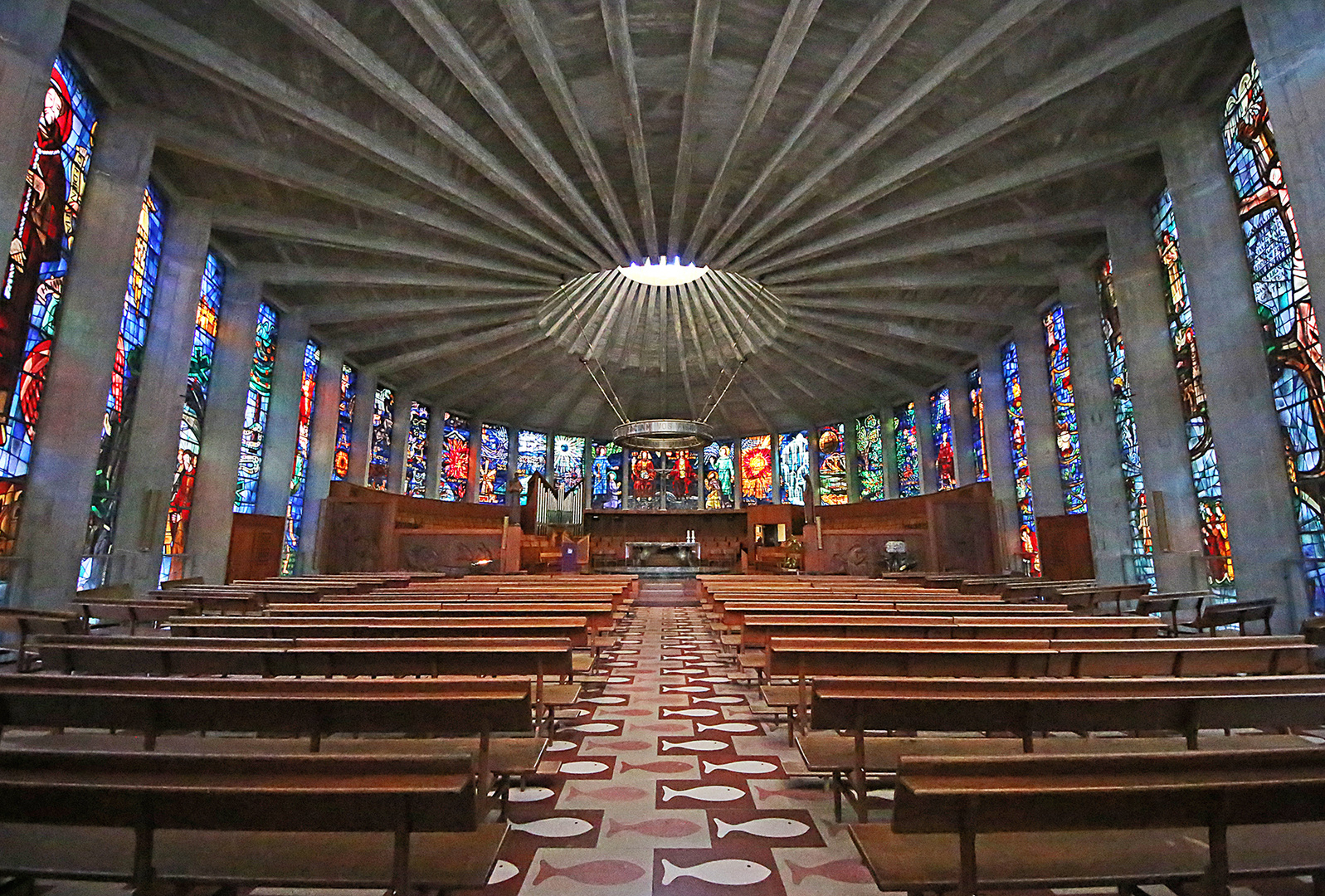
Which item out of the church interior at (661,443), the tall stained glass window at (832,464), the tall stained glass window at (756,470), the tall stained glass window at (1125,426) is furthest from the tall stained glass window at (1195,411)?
the tall stained glass window at (756,470)

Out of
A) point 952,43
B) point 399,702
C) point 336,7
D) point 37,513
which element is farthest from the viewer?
point 952,43

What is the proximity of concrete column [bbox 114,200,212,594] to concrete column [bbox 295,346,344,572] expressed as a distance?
6086 mm

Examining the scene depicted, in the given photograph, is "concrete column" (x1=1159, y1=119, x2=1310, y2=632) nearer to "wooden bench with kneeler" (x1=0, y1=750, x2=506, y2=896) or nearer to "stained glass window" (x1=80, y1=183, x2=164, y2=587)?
"wooden bench with kneeler" (x1=0, y1=750, x2=506, y2=896)

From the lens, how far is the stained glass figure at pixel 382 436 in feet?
65.2

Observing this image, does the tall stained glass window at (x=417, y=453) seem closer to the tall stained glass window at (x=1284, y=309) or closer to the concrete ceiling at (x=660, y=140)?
the concrete ceiling at (x=660, y=140)

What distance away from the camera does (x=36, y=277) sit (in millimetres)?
7766

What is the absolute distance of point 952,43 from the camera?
8.92m

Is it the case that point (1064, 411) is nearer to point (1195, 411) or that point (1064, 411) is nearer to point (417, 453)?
point (1195, 411)

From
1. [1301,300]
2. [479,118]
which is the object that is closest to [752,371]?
[479,118]

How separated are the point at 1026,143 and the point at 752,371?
1213cm

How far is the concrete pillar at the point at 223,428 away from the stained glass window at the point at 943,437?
18897 mm

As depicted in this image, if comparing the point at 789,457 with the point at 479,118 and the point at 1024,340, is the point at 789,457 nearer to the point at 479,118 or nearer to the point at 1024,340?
the point at 1024,340

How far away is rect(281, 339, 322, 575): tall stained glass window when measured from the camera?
15773mm

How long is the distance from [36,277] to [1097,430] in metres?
17.6
